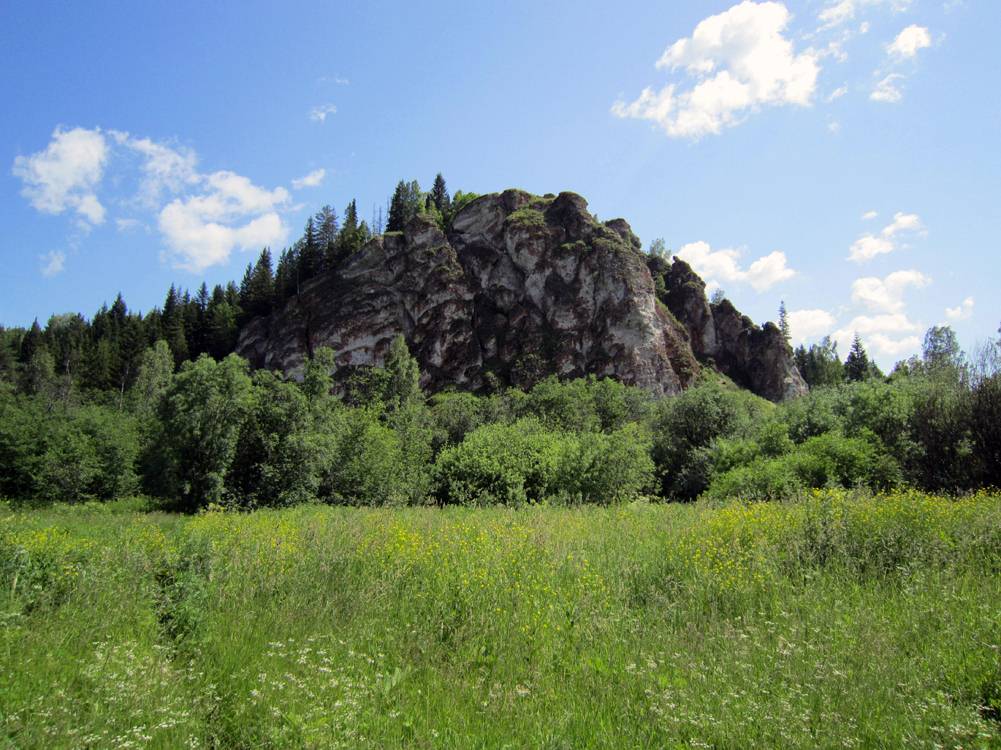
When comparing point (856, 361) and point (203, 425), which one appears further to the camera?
point (856, 361)

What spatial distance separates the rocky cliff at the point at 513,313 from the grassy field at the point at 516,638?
68.4 meters

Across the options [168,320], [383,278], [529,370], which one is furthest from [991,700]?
[168,320]

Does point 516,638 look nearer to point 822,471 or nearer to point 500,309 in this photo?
point 822,471

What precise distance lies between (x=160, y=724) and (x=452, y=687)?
86.4 inches

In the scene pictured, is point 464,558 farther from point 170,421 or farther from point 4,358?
point 4,358

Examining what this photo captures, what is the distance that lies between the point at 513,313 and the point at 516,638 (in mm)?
82159

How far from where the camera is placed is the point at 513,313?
86.2 m

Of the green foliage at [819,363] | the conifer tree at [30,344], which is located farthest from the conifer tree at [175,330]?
the green foliage at [819,363]

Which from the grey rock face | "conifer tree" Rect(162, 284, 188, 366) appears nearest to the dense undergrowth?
the grey rock face

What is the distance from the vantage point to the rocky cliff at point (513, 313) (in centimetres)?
7844

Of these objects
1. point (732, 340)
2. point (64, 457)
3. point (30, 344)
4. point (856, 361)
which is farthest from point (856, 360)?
point (30, 344)

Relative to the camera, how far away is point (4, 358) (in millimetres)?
83438

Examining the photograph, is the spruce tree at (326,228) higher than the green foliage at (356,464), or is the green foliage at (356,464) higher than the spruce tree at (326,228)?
the spruce tree at (326,228)

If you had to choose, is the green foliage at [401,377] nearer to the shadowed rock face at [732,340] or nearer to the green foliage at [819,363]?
the shadowed rock face at [732,340]
